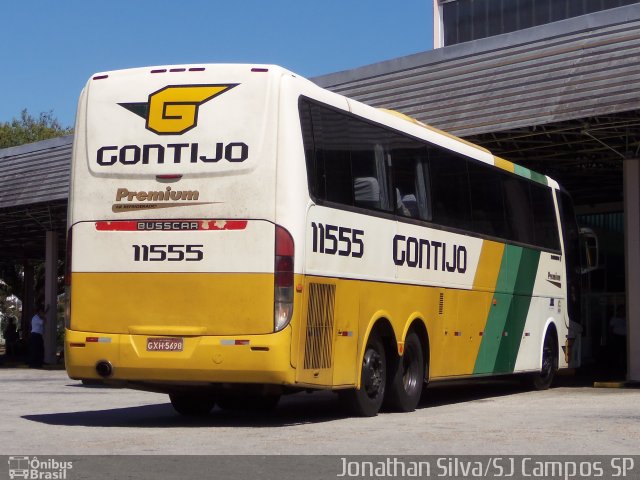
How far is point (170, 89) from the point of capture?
12.7 meters

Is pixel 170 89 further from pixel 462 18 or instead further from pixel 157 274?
pixel 462 18

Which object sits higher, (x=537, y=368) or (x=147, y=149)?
(x=147, y=149)

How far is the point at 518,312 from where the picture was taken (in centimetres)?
1875

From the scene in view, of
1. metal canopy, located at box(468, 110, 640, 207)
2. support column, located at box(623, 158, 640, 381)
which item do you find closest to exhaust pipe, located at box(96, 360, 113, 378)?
metal canopy, located at box(468, 110, 640, 207)

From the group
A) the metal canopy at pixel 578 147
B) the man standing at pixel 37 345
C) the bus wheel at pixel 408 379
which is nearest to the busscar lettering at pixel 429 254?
the bus wheel at pixel 408 379

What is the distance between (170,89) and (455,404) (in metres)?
6.56

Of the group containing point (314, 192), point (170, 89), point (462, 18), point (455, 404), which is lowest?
point (455, 404)

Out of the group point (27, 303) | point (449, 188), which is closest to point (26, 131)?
point (27, 303)

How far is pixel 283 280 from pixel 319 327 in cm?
80

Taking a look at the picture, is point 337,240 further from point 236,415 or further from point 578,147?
point 578,147
